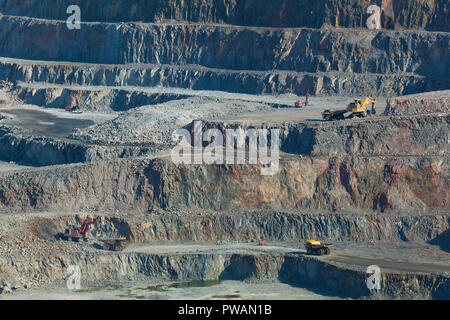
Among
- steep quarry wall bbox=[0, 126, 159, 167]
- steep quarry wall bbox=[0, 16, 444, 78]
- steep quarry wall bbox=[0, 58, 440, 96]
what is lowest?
steep quarry wall bbox=[0, 126, 159, 167]

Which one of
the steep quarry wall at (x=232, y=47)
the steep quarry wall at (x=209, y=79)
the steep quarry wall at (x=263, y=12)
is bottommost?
the steep quarry wall at (x=209, y=79)

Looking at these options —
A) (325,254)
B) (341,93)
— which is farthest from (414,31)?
(325,254)

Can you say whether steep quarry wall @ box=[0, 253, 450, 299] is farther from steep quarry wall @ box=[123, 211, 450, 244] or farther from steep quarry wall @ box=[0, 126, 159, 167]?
steep quarry wall @ box=[0, 126, 159, 167]

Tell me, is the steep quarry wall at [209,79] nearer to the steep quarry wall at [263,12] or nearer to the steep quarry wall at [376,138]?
the steep quarry wall at [263,12]

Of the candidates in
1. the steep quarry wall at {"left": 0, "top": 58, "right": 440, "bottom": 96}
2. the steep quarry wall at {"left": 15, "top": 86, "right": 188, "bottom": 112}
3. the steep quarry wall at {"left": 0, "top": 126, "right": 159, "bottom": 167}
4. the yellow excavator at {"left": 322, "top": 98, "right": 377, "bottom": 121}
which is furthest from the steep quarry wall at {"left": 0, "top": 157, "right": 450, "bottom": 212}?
the steep quarry wall at {"left": 15, "top": 86, "right": 188, "bottom": 112}

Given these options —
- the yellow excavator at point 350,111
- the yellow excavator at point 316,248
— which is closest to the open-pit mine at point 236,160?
the yellow excavator at point 350,111

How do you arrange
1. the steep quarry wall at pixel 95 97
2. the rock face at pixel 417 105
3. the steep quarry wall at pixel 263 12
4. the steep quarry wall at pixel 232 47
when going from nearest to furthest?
the rock face at pixel 417 105 → the steep quarry wall at pixel 232 47 → the steep quarry wall at pixel 263 12 → the steep quarry wall at pixel 95 97

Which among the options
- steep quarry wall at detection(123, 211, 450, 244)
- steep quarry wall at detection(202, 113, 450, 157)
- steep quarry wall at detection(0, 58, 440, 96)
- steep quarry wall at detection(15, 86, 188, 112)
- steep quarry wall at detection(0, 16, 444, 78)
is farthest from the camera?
steep quarry wall at detection(15, 86, 188, 112)
